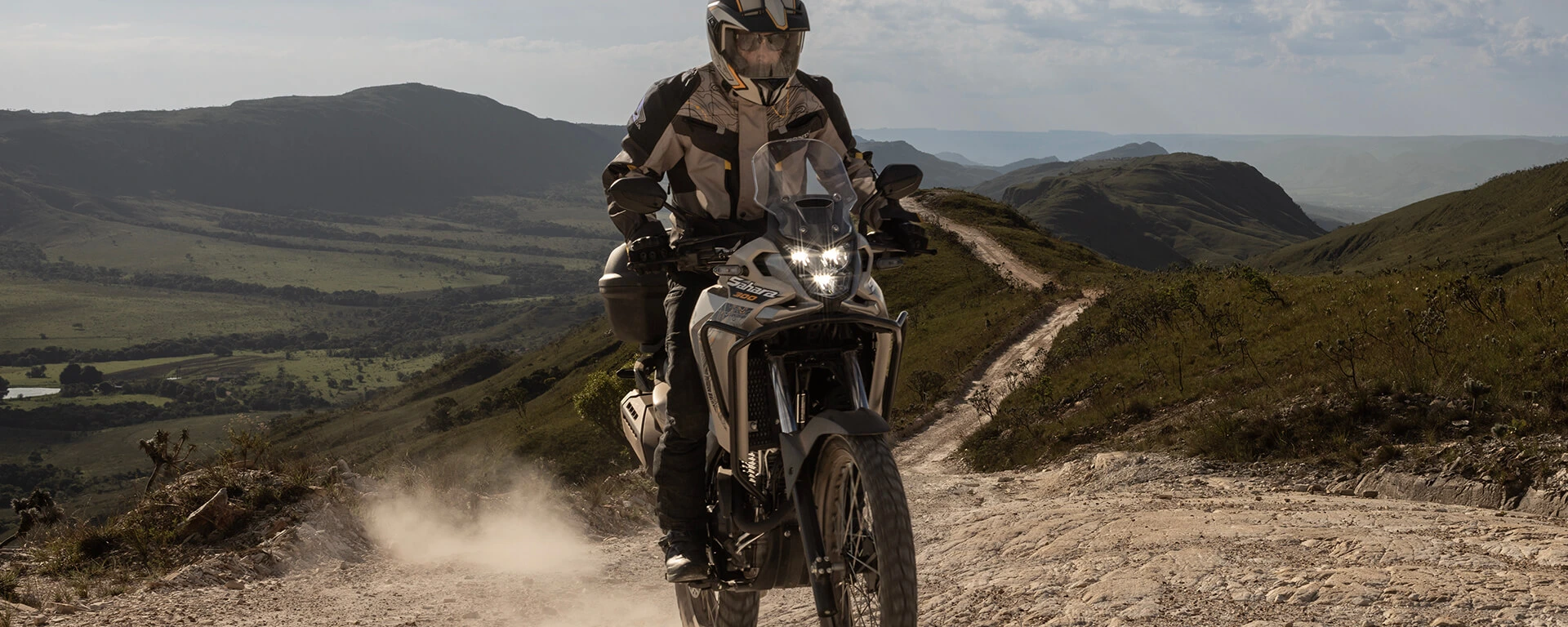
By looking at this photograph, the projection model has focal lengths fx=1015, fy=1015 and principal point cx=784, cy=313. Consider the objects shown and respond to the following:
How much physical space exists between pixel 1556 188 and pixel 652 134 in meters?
119

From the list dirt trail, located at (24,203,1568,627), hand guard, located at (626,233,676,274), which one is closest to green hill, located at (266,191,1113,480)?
dirt trail, located at (24,203,1568,627)

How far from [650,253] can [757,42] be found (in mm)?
1258

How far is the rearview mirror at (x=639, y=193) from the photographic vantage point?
5.05m

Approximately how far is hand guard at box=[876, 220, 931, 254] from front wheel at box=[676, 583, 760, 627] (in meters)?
2.24

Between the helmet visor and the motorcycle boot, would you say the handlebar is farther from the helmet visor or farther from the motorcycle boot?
the motorcycle boot

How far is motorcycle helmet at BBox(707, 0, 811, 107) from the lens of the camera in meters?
5.25

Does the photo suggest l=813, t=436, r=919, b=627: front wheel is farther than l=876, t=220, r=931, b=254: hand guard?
No

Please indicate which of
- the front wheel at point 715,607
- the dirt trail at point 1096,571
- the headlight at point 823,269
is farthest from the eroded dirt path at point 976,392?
the headlight at point 823,269

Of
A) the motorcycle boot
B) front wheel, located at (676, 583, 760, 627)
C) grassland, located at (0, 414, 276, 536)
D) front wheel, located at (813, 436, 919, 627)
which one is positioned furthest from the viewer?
grassland, located at (0, 414, 276, 536)

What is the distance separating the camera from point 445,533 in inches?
447

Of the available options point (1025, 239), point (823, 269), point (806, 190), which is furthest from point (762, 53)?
point (1025, 239)

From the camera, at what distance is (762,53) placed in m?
5.40

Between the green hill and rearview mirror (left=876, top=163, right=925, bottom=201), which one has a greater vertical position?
rearview mirror (left=876, top=163, right=925, bottom=201)

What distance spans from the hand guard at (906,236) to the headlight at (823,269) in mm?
798
